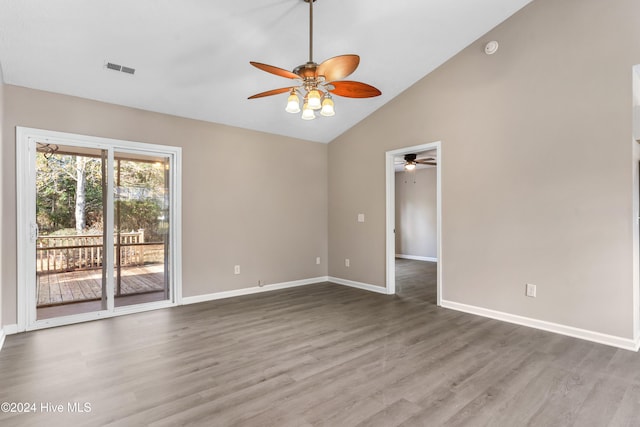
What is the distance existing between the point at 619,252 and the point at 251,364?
348 cm

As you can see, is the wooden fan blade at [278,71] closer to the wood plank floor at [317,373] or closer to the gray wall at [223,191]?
the wood plank floor at [317,373]

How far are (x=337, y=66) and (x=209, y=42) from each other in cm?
162

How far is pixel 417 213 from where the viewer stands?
9297mm

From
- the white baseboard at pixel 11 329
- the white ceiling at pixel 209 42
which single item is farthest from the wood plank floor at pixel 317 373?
the white ceiling at pixel 209 42

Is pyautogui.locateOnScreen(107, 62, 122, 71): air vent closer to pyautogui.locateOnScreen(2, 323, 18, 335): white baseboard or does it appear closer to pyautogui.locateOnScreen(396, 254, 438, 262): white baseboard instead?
pyautogui.locateOnScreen(2, 323, 18, 335): white baseboard

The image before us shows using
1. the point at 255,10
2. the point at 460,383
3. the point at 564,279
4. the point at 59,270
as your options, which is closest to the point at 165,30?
the point at 255,10

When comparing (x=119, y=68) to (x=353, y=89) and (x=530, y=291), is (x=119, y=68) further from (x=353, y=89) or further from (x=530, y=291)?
(x=530, y=291)

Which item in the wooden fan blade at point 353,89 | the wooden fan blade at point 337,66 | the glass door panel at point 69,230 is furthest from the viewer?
the glass door panel at point 69,230

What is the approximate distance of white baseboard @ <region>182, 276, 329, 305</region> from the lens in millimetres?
4648

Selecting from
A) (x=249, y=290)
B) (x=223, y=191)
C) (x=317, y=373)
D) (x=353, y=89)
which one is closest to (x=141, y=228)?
(x=223, y=191)

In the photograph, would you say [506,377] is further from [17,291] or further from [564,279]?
[17,291]

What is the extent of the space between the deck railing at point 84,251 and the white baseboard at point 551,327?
4.02 metres

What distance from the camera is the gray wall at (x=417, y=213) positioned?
894 centimetres

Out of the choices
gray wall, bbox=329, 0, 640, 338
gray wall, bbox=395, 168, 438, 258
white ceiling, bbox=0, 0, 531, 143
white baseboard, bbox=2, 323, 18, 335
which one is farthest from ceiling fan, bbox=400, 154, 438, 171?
white baseboard, bbox=2, 323, 18, 335
